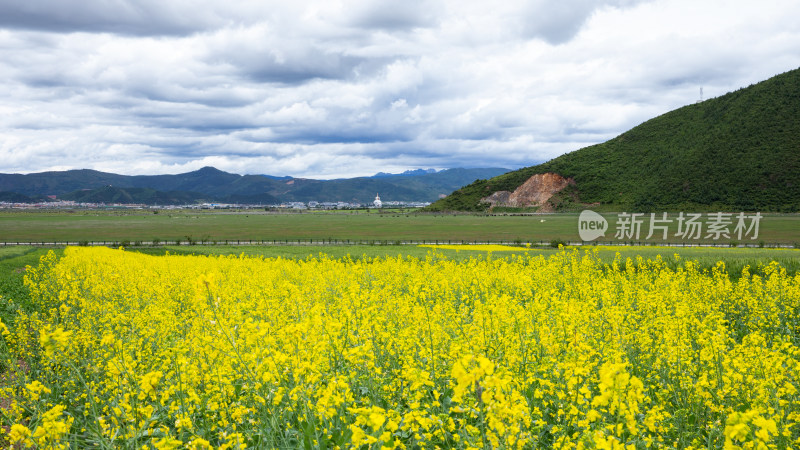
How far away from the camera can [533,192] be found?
474 feet

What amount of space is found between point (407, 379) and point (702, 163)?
5287 inches

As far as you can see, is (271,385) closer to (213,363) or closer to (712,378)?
(213,363)

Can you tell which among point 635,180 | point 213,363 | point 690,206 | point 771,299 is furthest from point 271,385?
point 635,180

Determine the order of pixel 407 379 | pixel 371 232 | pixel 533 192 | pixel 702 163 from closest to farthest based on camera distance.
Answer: pixel 407 379, pixel 371 232, pixel 702 163, pixel 533 192

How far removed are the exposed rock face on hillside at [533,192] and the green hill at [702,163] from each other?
2.52 metres

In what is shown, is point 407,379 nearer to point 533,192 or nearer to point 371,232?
point 371,232

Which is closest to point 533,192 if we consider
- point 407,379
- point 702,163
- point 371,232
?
point 702,163

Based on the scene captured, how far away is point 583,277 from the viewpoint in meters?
16.8

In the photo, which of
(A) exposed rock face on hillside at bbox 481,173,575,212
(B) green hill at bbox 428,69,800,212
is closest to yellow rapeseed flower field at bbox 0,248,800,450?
(B) green hill at bbox 428,69,800,212

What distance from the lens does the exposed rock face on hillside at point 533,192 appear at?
14150cm

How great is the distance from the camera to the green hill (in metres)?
102

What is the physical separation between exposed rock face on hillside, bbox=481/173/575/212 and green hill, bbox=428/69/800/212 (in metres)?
2.52

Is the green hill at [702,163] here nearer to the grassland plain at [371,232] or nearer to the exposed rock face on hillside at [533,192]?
the exposed rock face on hillside at [533,192]

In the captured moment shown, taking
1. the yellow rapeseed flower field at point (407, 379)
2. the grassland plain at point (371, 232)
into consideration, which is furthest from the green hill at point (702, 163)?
the yellow rapeseed flower field at point (407, 379)
